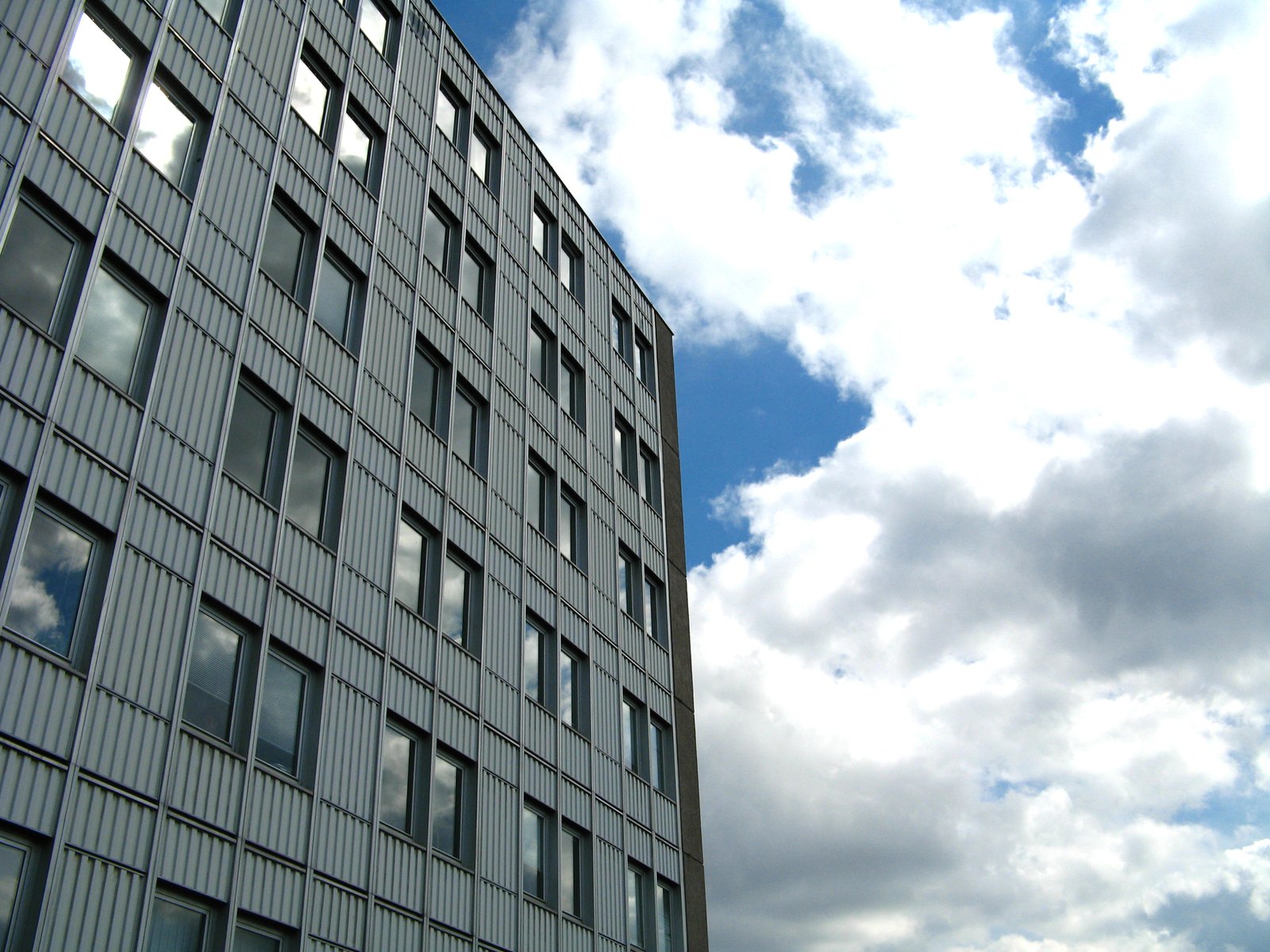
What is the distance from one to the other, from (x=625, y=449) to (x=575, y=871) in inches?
513

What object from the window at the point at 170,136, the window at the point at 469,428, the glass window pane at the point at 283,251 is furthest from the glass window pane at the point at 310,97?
the window at the point at 469,428

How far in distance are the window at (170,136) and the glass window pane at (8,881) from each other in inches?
398

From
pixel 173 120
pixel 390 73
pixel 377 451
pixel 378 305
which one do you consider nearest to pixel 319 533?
pixel 377 451

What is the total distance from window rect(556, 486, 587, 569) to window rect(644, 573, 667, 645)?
11.6 feet

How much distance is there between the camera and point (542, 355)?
30.6m

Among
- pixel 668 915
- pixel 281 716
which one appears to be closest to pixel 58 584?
pixel 281 716

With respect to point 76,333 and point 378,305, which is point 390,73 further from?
point 76,333

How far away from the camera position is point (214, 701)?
16484mm

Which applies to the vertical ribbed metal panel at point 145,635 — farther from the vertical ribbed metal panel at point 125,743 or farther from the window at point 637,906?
the window at point 637,906

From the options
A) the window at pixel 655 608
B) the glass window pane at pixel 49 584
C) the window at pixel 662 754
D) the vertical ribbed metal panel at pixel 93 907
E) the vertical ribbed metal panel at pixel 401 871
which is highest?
the window at pixel 655 608

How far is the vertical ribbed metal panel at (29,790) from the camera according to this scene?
13.0m

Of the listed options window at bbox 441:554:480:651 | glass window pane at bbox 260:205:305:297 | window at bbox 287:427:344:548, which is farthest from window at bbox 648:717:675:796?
glass window pane at bbox 260:205:305:297

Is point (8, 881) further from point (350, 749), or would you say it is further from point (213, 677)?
point (350, 749)

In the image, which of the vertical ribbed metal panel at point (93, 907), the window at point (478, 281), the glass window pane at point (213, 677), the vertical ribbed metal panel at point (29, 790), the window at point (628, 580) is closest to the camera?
the vertical ribbed metal panel at point (29, 790)
